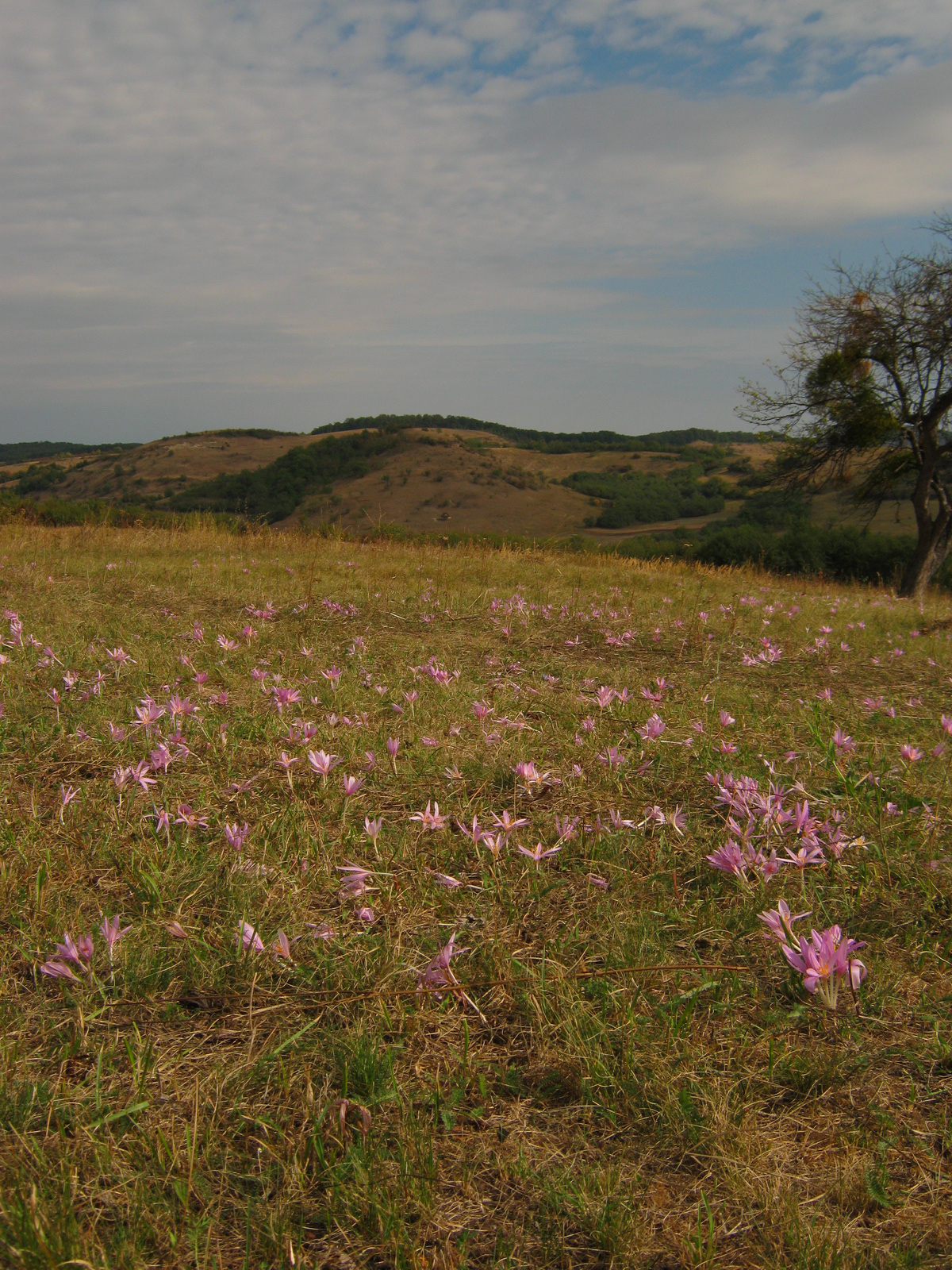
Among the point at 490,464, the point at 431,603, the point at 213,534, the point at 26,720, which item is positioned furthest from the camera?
the point at 490,464

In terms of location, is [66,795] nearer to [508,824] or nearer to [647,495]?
[508,824]

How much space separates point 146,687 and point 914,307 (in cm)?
1794

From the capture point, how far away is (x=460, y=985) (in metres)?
1.55

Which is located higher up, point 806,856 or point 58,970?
point 806,856

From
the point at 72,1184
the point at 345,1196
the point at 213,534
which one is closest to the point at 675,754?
the point at 345,1196

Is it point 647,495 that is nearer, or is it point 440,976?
point 440,976

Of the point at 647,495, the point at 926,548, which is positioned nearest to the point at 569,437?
the point at 647,495

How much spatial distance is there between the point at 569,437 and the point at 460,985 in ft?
331

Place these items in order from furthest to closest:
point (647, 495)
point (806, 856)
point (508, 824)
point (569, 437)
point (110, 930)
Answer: point (569, 437), point (647, 495), point (508, 824), point (806, 856), point (110, 930)

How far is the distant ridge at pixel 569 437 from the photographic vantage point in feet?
281

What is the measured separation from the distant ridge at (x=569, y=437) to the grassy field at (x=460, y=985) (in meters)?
79.1

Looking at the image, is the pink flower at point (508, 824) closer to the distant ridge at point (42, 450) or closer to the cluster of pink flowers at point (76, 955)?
the cluster of pink flowers at point (76, 955)

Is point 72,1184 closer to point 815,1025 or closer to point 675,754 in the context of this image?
point 815,1025

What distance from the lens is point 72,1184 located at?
3.68ft
